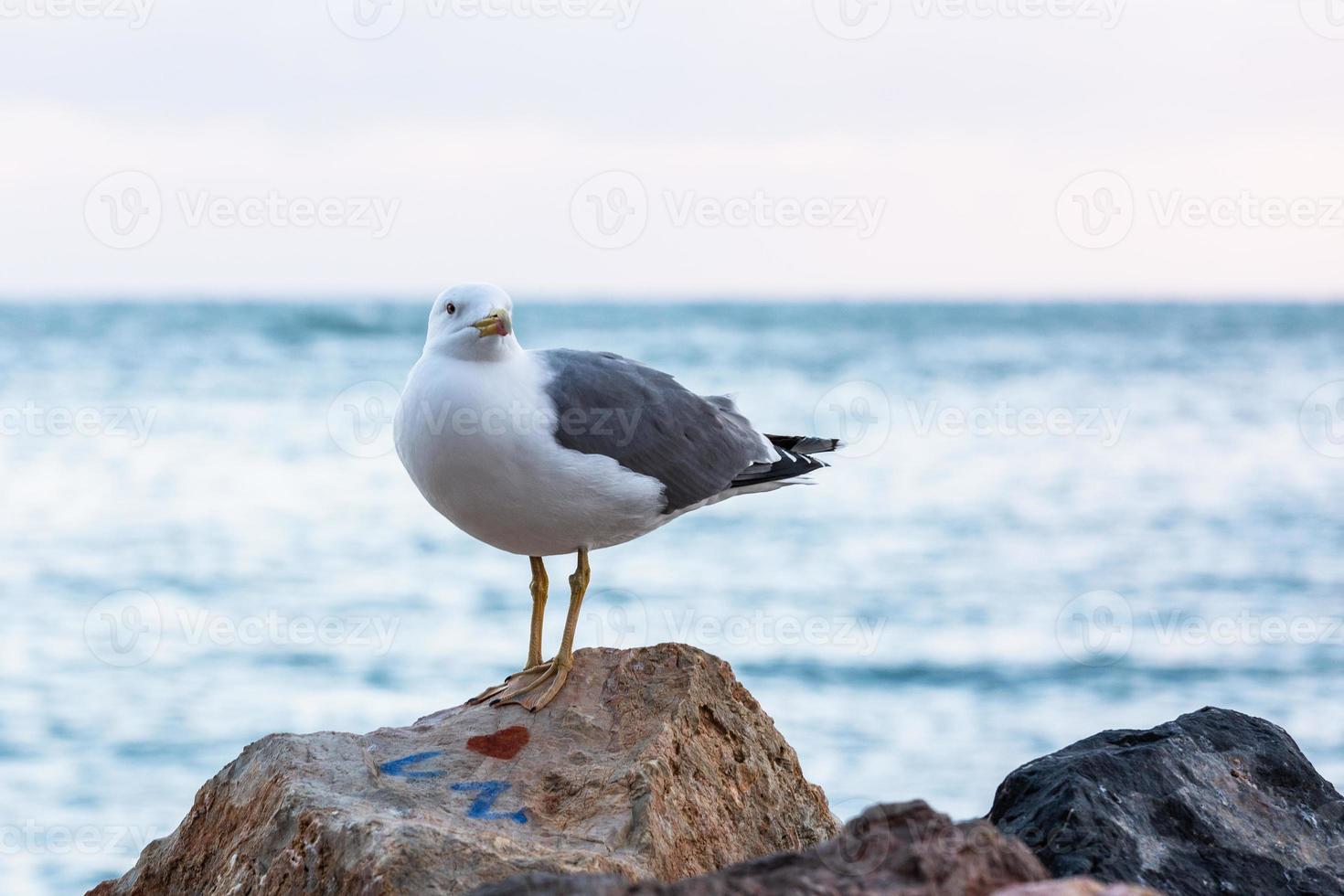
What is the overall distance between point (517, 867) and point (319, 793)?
777mm

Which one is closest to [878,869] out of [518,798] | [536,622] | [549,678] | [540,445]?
[518,798]

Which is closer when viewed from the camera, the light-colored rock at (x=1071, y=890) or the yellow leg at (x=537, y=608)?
the light-colored rock at (x=1071, y=890)

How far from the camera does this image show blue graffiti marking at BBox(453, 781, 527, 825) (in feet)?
14.6

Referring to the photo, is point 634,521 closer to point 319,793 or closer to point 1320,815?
point 319,793

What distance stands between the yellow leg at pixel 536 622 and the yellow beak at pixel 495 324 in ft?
3.67

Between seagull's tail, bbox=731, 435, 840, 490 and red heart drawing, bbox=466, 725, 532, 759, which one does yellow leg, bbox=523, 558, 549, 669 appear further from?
seagull's tail, bbox=731, 435, 840, 490

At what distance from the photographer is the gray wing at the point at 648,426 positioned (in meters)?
5.28

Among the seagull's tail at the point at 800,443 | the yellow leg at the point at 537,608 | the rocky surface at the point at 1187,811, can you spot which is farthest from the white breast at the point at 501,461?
the rocky surface at the point at 1187,811

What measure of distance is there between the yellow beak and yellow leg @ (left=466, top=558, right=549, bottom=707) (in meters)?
1.12

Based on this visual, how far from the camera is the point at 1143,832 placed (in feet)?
12.8

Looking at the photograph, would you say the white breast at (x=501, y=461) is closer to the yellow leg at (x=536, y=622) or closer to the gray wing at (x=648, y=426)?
the gray wing at (x=648, y=426)

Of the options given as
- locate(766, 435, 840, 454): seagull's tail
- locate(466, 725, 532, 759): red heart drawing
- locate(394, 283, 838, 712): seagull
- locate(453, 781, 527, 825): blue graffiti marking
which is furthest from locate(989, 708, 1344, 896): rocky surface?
locate(766, 435, 840, 454): seagull's tail

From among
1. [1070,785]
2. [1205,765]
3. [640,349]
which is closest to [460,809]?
[1070,785]

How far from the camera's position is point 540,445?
16.5 ft
